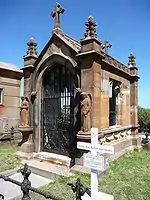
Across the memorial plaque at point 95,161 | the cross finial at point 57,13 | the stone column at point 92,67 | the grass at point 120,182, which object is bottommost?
the grass at point 120,182

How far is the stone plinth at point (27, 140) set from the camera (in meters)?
8.73

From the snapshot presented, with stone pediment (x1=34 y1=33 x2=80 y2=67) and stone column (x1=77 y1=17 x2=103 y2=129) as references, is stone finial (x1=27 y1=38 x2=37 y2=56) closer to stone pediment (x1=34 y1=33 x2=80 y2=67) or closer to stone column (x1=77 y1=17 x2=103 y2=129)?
stone pediment (x1=34 y1=33 x2=80 y2=67)

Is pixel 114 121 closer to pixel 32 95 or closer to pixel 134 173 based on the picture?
pixel 134 173

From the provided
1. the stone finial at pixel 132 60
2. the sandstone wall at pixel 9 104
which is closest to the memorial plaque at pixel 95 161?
the stone finial at pixel 132 60

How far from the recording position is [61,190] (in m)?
5.54

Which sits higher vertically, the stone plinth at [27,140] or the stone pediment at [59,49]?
the stone pediment at [59,49]

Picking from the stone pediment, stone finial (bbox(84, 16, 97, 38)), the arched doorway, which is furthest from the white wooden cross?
the stone pediment

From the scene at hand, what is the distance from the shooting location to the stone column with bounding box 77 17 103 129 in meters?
6.86

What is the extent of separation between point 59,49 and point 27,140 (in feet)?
13.0

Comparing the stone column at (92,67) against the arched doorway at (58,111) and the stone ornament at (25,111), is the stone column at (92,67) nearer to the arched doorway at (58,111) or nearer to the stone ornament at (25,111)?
the arched doorway at (58,111)

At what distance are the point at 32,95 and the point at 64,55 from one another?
2.20 meters

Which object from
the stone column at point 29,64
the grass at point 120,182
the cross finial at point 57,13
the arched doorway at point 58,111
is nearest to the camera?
the grass at point 120,182

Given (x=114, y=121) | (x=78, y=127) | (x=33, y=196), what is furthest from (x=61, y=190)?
(x=114, y=121)

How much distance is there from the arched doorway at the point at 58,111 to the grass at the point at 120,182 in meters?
1.69
